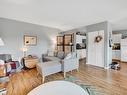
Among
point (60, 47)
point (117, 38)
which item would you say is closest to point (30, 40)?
point (60, 47)

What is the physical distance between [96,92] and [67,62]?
166cm

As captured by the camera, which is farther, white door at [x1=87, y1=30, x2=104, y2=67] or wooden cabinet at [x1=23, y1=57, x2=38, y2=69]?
white door at [x1=87, y1=30, x2=104, y2=67]

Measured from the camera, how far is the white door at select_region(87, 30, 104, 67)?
5133mm

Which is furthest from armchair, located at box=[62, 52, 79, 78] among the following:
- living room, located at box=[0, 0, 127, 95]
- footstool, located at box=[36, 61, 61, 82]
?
footstool, located at box=[36, 61, 61, 82]

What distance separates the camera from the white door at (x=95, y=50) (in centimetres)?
513

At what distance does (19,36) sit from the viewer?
5020 millimetres

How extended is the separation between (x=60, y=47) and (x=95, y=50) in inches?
99.5

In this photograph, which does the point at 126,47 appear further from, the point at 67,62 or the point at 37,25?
the point at 37,25

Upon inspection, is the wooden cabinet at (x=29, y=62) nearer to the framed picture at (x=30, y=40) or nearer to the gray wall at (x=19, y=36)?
the gray wall at (x=19, y=36)

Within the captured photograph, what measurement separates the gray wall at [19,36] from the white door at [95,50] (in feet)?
8.67

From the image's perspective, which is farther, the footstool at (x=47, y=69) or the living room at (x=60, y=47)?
the footstool at (x=47, y=69)

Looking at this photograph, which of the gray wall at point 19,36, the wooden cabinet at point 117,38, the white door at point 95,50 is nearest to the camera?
the gray wall at point 19,36

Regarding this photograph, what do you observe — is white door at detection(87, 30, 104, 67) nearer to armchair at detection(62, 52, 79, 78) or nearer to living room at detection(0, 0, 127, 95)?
living room at detection(0, 0, 127, 95)

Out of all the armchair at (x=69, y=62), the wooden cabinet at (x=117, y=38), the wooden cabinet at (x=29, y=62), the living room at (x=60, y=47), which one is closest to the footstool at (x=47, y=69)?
the living room at (x=60, y=47)
